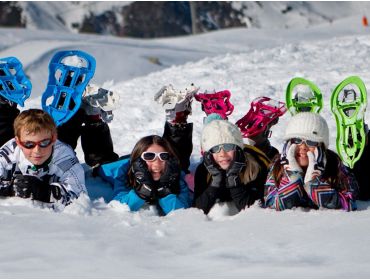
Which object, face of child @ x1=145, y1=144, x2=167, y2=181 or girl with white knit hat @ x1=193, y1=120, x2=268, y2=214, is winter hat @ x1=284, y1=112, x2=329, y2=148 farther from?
face of child @ x1=145, y1=144, x2=167, y2=181

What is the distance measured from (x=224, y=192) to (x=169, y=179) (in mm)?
347

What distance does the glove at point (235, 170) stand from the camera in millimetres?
4219

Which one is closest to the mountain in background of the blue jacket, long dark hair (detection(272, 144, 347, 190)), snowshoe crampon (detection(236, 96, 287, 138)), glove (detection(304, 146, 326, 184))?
snowshoe crampon (detection(236, 96, 287, 138))

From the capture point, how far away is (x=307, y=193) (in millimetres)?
4078

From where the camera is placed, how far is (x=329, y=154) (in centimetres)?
415

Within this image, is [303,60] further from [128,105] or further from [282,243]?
[282,243]

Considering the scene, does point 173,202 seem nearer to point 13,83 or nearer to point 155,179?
point 155,179

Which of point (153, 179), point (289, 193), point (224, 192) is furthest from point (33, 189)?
point (289, 193)

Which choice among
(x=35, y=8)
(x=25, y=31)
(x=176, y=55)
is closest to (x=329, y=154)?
(x=176, y=55)

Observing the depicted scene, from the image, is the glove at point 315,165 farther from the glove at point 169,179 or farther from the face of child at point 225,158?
the glove at point 169,179

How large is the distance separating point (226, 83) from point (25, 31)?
14359 mm

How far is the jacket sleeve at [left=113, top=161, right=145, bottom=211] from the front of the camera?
4.33 meters

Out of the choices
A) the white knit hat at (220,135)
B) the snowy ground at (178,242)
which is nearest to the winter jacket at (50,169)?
the snowy ground at (178,242)

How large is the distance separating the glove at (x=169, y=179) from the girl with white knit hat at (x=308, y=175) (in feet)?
1.94
